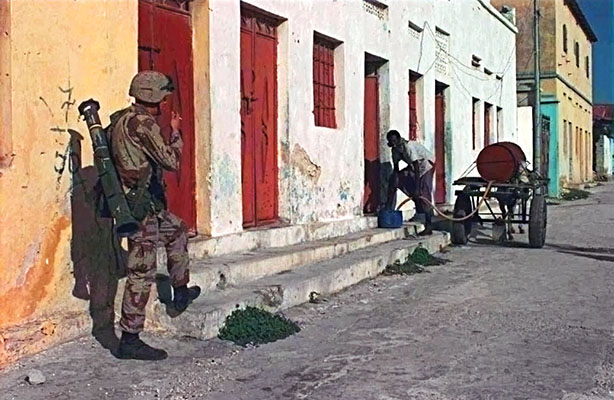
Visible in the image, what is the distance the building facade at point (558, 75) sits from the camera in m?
32.3

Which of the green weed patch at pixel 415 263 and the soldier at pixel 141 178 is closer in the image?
the soldier at pixel 141 178

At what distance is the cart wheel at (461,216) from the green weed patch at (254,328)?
7351 millimetres

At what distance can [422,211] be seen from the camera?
13938 mm

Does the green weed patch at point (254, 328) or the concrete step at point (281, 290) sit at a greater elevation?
the concrete step at point (281, 290)

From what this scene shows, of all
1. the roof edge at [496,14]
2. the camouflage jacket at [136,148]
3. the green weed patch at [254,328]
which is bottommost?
the green weed patch at [254,328]

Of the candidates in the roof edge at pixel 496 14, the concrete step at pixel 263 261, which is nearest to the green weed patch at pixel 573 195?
the roof edge at pixel 496 14

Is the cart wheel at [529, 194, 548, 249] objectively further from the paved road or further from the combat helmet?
the combat helmet

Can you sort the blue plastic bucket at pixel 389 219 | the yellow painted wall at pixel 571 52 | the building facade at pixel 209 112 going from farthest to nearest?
the yellow painted wall at pixel 571 52 → the blue plastic bucket at pixel 389 219 → the building facade at pixel 209 112

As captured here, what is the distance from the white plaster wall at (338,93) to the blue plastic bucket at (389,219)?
1.56 ft

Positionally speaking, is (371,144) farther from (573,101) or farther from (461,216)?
(573,101)

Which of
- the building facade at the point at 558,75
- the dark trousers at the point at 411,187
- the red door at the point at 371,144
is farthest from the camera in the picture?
the building facade at the point at 558,75

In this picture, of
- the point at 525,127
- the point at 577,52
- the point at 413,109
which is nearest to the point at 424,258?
the point at 413,109

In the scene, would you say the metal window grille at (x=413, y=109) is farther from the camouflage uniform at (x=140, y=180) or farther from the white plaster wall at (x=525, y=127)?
the white plaster wall at (x=525, y=127)

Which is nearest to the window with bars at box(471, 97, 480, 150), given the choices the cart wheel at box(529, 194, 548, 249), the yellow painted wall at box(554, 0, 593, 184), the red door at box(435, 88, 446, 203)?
the red door at box(435, 88, 446, 203)
